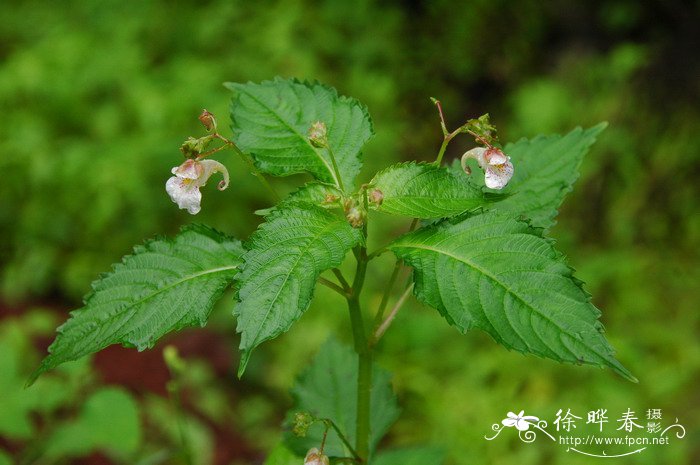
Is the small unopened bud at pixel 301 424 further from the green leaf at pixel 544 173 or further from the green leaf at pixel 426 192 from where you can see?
the green leaf at pixel 544 173

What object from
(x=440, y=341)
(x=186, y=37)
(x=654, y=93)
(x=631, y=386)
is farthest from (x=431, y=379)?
(x=186, y=37)

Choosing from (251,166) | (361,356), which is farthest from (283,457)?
(251,166)

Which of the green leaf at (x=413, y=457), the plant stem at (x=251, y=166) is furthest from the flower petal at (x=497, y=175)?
the green leaf at (x=413, y=457)

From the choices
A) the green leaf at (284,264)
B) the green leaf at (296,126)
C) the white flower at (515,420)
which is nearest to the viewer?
the green leaf at (284,264)

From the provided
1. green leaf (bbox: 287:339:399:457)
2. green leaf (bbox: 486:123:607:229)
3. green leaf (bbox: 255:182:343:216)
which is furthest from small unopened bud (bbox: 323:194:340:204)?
green leaf (bbox: 287:339:399:457)

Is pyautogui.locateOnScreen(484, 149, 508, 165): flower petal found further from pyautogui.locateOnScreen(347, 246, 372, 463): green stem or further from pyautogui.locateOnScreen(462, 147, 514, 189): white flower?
pyautogui.locateOnScreen(347, 246, 372, 463): green stem

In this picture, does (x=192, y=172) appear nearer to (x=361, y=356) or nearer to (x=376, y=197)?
(x=376, y=197)

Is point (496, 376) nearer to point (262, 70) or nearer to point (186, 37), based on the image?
point (262, 70)
